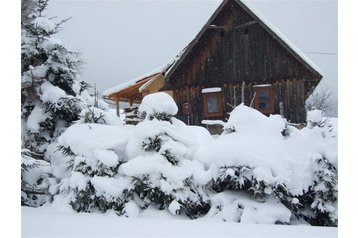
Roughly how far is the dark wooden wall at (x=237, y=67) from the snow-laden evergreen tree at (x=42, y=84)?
1254 millimetres

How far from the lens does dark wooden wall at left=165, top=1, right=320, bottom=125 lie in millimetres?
3521

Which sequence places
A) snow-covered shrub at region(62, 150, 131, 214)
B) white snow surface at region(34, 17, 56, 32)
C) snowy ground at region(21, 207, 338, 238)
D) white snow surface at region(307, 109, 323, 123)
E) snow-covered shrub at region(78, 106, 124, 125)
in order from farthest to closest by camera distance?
white snow surface at region(34, 17, 56, 32) → snow-covered shrub at region(78, 106, 124, 125) → white snow surface at region(307, 109, 323, 123) → snow-covered shrub at region(62, 150, 131, 214) → snowy ground at region(21, 207, 338, 238)

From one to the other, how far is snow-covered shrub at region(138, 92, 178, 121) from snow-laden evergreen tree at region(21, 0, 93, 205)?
935mm

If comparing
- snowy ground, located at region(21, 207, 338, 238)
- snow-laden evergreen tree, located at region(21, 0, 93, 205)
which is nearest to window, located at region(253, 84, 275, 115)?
snowy ground, located at region(21, 207, 338, 238)

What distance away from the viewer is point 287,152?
267 cm

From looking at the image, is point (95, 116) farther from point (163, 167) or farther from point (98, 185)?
point (163, 167)

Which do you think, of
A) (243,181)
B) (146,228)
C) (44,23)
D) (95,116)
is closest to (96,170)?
(95,116)

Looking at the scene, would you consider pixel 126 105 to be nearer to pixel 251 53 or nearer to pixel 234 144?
pixel 234 144

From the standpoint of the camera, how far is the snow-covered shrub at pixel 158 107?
→ 2.83 metres

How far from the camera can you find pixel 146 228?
231 cm

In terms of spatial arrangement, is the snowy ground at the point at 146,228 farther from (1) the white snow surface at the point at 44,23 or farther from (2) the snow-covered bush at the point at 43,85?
(1) the white snow surface at the point at 44,23

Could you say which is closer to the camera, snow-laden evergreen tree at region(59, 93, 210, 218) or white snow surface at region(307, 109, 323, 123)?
snow-laden evergreen tree at region(59, 93, 210, 218)

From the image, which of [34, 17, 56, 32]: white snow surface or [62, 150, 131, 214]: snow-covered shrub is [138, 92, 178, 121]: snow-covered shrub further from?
[34, 17, 56, 32]: white snow surface

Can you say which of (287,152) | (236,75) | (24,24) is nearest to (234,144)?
(287,152)
